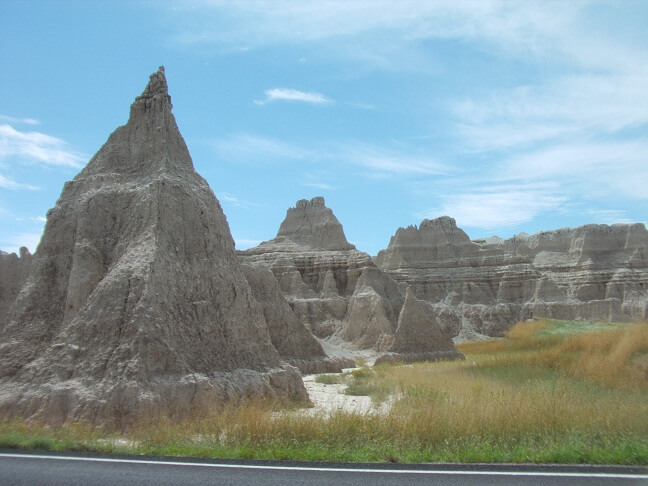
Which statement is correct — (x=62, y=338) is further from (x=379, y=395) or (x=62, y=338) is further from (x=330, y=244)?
(x=330, y=244)

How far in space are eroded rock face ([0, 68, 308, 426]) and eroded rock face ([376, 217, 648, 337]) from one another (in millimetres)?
55877

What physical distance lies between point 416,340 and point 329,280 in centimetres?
2120

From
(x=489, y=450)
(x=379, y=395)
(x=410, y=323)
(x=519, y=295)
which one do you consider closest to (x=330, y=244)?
(x=519, y=295)

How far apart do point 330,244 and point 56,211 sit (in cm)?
5761

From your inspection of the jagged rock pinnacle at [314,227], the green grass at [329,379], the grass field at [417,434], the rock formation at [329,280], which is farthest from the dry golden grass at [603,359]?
the jagged rock pinnacle at [314,227]

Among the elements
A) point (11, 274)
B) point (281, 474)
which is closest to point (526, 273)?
point (11, 274)

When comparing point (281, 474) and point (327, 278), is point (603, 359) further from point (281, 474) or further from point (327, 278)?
point (327, 278)

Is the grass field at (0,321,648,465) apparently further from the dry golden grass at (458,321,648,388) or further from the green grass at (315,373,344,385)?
the green grass at (315,373,344,385)

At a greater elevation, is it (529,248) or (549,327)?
(529,248)

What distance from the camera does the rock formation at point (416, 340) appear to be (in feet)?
124

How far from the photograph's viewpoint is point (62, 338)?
1340 centimetres

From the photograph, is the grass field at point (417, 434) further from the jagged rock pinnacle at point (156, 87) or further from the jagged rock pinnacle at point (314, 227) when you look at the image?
the jagged rock pinnacle at point (314, 227)

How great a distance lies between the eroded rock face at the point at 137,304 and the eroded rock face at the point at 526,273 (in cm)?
5588

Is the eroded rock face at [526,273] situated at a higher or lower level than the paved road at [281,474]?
higher
